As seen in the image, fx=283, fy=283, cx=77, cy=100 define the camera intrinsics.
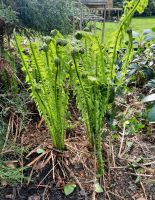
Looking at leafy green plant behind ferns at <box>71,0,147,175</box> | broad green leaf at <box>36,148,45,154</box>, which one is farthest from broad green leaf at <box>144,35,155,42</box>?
broad green leaf at <box>36,148,45,154</box>

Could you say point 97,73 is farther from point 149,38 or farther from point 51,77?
point 149,38

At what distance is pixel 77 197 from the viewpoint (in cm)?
97

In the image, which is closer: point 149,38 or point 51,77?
point 51,77

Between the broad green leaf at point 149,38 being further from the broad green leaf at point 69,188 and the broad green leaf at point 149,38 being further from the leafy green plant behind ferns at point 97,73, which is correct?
the broad green leaf at point 69,188

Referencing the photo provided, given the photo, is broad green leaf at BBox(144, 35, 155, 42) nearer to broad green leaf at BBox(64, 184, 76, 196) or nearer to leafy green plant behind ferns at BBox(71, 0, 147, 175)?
leafy green plant behind ferns at BBox(71, 0, 147, 175)

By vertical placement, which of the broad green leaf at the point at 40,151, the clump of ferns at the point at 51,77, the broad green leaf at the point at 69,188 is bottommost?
the broad green leaf at the point at 69,188

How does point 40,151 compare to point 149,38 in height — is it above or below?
below

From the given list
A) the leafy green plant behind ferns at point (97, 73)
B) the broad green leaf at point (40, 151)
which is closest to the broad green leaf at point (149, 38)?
the leafy green plant behind ferns at point (97, 73)

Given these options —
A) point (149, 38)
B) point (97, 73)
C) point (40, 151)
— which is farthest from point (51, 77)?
point (149, 38)

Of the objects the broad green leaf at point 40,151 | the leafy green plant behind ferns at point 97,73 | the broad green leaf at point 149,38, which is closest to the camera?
the leafy green plant behind ferns at point 97,73

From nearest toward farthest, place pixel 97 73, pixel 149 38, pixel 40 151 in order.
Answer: pixel 97 73, pixel 40 151, pixel 149 38

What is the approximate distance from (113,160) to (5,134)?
17.8 inches

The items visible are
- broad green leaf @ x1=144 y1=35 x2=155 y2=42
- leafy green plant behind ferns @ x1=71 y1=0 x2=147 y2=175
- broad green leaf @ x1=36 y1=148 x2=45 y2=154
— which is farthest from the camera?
broad green leaf @ x1=144 y1=35 x2=155 y2=42

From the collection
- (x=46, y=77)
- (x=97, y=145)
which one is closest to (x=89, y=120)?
(x=97, y=145)
